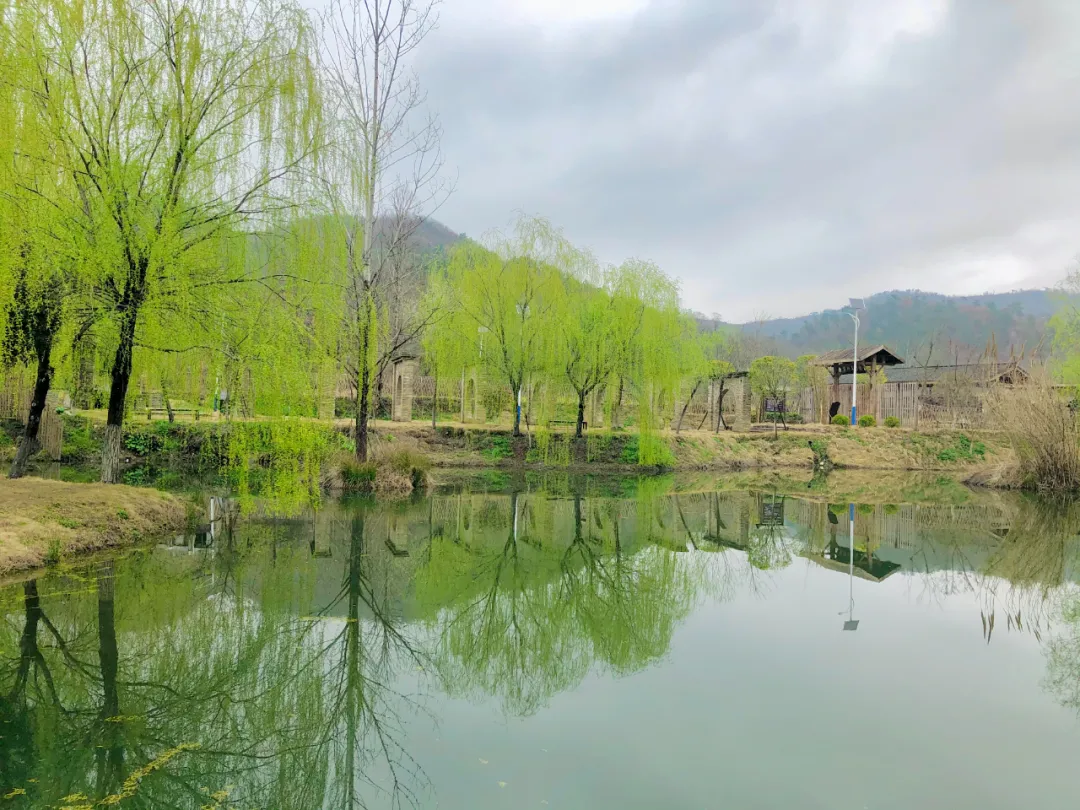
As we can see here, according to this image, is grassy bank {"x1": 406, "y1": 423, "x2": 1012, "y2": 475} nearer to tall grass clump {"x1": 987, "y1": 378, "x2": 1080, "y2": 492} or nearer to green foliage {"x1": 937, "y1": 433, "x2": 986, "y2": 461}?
green foliage {"x1": 937, "y1": 433, "x2": 986, "y2": 461}

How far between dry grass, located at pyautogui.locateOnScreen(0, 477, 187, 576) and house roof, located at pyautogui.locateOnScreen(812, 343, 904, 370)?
28.8m

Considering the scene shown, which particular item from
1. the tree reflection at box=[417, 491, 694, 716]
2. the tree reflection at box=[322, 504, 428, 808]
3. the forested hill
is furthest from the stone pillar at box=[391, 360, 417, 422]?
the forested hill

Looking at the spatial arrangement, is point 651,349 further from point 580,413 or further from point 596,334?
point 580,413

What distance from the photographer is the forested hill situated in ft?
234

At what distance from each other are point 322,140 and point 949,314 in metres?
86.3

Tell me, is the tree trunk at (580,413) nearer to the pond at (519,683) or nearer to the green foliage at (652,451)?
the green foliage at (652,451)

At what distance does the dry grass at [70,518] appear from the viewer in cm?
679

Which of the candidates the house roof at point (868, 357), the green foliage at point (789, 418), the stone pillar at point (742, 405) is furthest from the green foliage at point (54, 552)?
the house roof at point (868, 357)

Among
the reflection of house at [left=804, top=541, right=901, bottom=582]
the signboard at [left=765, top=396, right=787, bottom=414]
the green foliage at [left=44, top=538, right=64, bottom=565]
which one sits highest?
the signboard at [left=765, top=396, right=787, bottom=414]

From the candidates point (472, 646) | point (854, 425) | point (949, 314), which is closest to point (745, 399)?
point (854, 425)

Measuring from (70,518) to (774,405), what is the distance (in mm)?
32564

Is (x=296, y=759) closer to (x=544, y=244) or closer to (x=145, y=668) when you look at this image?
(x=145, y=668)

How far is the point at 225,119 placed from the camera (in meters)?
8.28

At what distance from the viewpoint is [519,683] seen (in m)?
4.80
